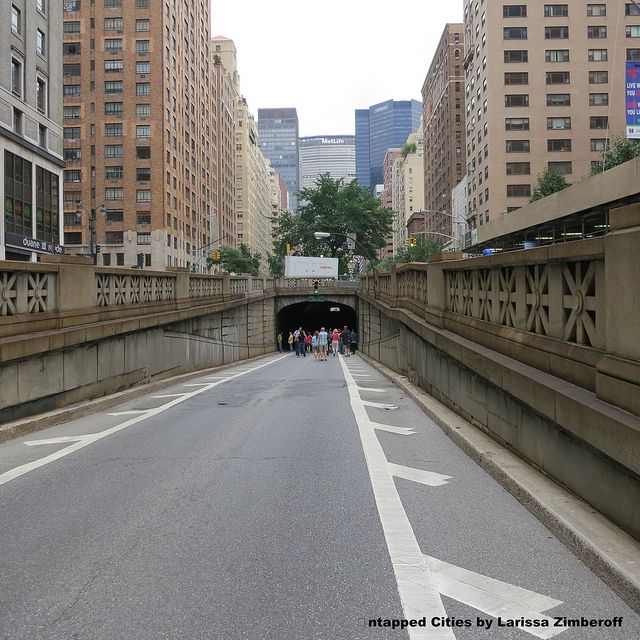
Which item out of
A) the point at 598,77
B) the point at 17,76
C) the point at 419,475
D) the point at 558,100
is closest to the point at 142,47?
the point at 17,76

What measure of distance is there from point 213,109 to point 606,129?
6503cm

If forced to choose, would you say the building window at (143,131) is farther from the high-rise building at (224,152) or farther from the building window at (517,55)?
the building window at (517,55)

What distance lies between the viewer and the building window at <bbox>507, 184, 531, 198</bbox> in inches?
2477

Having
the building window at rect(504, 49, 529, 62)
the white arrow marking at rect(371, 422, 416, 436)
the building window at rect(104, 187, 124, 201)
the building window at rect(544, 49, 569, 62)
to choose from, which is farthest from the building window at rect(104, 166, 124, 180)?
the white arrow marking at rect(371, 422, 416, 436)

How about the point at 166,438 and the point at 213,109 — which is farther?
the point at 213,109

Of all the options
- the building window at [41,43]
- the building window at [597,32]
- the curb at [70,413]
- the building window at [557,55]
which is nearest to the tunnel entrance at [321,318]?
the building window at [557,55]

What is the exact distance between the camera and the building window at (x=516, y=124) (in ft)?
208

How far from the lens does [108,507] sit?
546 cm

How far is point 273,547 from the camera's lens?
4500 mm

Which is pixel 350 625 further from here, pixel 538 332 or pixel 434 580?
pixel 538 332

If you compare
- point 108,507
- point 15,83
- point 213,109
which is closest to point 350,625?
point 108,507

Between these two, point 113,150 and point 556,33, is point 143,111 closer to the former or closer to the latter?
point 113,150

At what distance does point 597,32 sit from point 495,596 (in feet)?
242

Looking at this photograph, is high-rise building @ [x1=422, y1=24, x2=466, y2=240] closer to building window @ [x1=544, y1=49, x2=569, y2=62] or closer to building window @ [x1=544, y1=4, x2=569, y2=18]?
building window @ [x1=544, y1=49, x2=569, y2=62]
